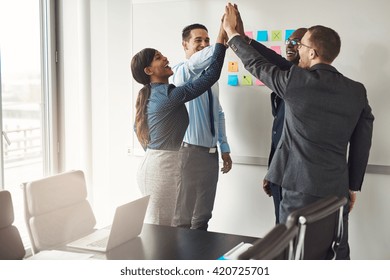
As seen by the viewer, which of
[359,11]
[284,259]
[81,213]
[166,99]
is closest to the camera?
[284,259]

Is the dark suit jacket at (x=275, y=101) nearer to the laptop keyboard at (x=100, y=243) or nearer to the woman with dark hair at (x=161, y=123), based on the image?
the woman with dark hair at (x=161, y=123)

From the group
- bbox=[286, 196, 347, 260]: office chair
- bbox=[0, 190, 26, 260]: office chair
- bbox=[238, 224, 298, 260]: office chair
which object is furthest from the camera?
bbox=[0, 190, 26, 260]: office chair

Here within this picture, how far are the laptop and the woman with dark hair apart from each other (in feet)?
1.76

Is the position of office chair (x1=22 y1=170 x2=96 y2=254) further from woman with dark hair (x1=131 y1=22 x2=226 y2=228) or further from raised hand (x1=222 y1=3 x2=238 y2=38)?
raised hand (x1=222 y1=3 x2=238 y2=38)

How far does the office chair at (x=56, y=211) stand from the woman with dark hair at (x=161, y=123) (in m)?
0.39

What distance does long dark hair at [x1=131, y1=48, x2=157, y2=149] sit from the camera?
2.96m

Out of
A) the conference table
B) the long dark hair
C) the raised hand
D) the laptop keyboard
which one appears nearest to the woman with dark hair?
the long dark hair

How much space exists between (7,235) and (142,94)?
1.13m
